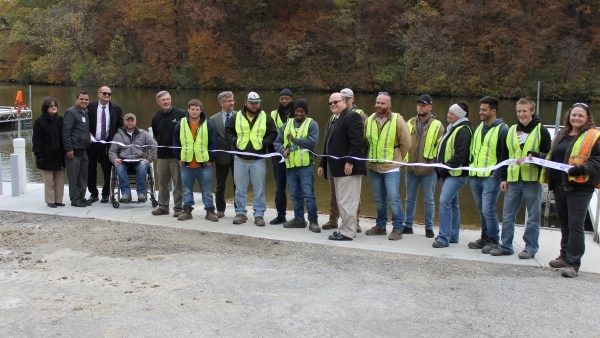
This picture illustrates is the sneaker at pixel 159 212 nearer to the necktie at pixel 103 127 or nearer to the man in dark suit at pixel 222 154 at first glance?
the man in dark suit at pixel 222 154

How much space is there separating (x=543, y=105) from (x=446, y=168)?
106 ft

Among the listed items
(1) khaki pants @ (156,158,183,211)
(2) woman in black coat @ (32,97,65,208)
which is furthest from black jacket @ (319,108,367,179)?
(2) woman in black coat @ (32,97,65,208)

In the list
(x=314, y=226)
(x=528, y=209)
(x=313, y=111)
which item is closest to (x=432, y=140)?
(x=528, y=209)

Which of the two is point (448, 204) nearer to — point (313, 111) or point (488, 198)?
point (488, 198)

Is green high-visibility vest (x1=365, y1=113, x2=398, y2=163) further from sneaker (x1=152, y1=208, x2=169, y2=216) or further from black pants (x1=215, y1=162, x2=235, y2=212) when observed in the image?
sneaker (x1=152, y1=208, x2=169, y2=216)

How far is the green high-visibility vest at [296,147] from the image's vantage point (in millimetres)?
8125

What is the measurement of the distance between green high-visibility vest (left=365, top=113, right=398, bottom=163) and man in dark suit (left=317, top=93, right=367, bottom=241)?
21cm

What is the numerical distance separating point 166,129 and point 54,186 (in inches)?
81.4

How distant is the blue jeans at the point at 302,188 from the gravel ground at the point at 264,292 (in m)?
0.95

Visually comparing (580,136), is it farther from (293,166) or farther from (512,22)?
(512,22)

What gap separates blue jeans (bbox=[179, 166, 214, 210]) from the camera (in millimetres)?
8836

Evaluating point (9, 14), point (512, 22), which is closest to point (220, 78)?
point (512, 22)

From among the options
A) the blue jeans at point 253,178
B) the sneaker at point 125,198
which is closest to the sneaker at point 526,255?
the blue jeans at point 253,178

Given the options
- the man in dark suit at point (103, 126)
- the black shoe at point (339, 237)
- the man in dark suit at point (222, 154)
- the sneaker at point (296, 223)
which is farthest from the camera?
the man in dark suit at point (103, 126)
